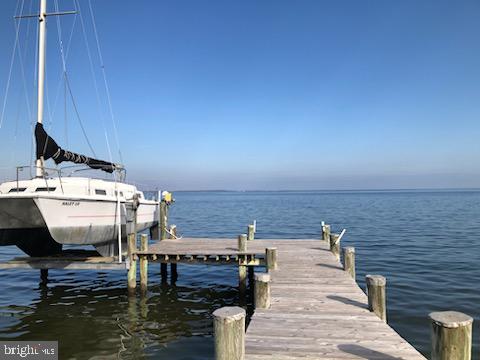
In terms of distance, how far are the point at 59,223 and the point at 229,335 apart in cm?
958

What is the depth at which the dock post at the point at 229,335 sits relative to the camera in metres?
5.46

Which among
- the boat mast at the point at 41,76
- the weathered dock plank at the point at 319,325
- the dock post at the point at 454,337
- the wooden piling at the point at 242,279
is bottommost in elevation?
the wooden piling at the point at 242,279

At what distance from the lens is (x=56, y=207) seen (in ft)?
42.0

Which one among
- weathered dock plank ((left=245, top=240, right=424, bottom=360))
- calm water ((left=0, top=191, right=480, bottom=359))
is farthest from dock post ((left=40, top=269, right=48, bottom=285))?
weathered dock plank ((left=245, top=240, right=424, bottom=360))

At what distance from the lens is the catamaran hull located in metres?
12.4

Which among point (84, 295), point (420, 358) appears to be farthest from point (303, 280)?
point (84, 295)

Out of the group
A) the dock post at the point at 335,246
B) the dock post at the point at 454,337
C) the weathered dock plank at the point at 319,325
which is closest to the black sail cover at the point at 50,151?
the weathered dock plank at the point at 319,325

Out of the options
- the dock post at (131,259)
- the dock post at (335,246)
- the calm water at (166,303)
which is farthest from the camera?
the dock post at (335,246)

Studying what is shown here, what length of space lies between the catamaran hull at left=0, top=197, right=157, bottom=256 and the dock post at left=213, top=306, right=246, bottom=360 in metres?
Result: 9.25

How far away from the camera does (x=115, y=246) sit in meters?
16.1

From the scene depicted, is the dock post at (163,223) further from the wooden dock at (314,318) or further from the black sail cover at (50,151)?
the wooden dock at (314,318)

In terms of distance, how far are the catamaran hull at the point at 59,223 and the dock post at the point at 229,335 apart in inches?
364

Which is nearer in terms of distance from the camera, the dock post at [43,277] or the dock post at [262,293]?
the dock post at [262,293]

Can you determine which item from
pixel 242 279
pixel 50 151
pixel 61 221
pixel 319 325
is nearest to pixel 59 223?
pixel 61 221
